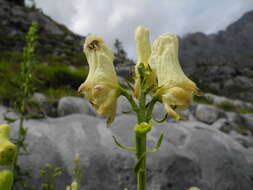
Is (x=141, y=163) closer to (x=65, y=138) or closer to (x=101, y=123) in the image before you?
(x=65, y=138)

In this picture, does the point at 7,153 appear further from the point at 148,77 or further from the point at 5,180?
the point at 148,77

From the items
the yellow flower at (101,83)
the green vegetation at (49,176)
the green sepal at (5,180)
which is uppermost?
the yellow flower at (101,83)

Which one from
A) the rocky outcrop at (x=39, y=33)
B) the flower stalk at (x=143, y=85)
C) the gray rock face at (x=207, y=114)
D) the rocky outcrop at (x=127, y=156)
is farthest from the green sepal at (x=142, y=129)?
the rocky outcrop at (x=39, y=33)

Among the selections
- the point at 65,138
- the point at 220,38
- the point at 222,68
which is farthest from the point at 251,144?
the point at 220,38

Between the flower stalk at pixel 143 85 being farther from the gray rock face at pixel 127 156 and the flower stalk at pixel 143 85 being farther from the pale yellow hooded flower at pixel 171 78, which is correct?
the gray rock face at pixel 127 156

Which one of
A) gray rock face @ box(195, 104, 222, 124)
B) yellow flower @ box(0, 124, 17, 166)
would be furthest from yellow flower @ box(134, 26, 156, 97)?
gray rock face @ box(195, 104, 222, 124)

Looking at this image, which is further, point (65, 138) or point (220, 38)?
point (220, 38)

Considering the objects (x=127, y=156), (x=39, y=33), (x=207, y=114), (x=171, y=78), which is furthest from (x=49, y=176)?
(x=39, y=33)
